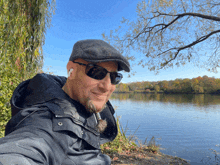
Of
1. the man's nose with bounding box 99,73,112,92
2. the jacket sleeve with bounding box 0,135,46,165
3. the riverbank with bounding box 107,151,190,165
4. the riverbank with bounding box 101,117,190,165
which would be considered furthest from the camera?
the riverbank with bounding box 101,117,190,165

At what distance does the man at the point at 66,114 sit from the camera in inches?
35.2

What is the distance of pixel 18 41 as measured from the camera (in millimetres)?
4129

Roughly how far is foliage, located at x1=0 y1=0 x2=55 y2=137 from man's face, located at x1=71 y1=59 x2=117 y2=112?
3.10 m

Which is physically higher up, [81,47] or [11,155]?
[81,47]

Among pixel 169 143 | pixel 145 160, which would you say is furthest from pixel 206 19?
pixel 169 143

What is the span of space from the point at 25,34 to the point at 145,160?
574 cm

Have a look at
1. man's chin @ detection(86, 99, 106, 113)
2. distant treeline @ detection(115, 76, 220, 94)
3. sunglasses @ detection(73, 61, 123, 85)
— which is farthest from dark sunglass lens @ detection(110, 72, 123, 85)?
distant treeline @ detection(115, 76, 220, 94)

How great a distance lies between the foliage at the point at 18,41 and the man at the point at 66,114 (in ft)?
9.13

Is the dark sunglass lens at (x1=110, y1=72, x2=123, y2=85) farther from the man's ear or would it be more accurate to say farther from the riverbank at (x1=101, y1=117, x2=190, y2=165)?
the riverbank at (x1=101, y1=117, x2=190, y2=165)

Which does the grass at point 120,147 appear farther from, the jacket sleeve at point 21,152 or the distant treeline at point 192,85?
the distant treeline at point 192,85

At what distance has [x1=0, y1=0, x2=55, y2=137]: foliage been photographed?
3621 millimetres

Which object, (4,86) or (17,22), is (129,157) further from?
(17,22)

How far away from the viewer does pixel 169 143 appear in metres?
10.9

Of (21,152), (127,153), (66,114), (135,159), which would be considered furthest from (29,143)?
(127,153)
